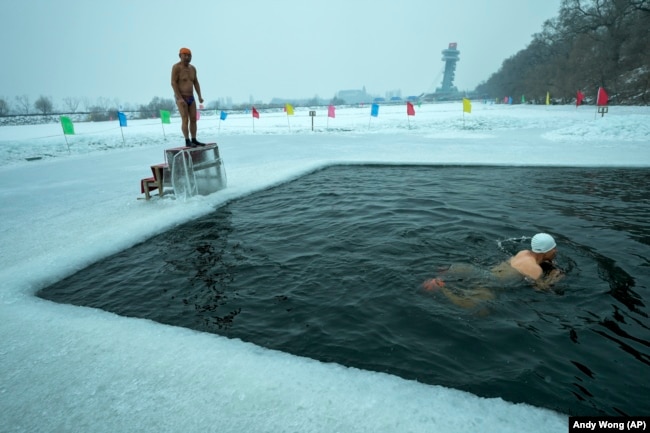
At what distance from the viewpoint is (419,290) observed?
4055 millimetres

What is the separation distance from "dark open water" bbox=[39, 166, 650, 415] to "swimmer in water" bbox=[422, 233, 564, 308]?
15 centimetres

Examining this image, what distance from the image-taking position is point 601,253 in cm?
472

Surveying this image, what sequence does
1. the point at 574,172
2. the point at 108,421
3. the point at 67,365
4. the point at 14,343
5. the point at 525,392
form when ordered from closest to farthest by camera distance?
the point at 108,421, the point at 525,392, the point at 67,365, the point at 14,343, the point at 574,172

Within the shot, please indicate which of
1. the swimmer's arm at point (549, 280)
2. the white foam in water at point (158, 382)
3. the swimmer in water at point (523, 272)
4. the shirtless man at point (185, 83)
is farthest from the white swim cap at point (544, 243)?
the shirtless man at point (185, 83)

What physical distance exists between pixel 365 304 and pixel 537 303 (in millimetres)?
1809

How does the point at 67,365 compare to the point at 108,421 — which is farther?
the point at 67,365

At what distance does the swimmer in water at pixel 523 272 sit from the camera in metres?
3.98

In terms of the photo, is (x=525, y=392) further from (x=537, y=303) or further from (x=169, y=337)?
(x=169, y=337)

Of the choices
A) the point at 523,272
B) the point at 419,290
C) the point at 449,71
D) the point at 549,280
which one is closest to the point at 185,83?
the point at 419,290

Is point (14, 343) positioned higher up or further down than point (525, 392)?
higher up

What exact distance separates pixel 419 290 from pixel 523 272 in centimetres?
124

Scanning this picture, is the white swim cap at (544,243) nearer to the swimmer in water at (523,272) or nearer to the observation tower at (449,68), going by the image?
the swimmer in water at (523,272)

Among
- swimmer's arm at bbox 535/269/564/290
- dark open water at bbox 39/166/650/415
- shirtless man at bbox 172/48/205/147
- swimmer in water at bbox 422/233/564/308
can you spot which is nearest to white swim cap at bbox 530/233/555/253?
swimmer in water at bbox 422/233/564/308

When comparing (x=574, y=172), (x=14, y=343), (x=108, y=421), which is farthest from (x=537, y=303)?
(x=574, y=172)
